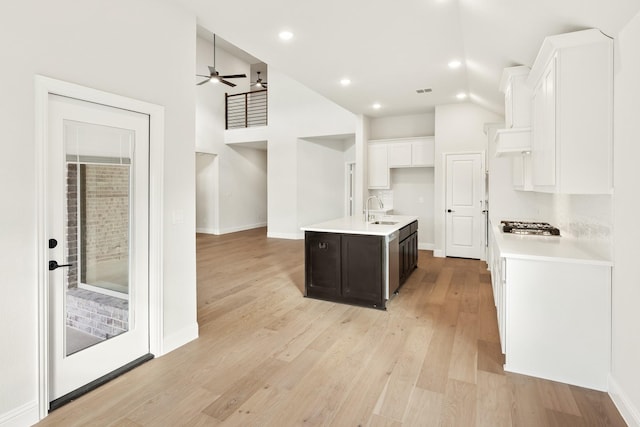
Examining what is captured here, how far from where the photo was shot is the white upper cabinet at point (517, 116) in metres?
3.31

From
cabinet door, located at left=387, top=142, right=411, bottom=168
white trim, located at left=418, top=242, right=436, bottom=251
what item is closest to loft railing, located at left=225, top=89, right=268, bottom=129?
cabinet door, located at left=387, top=142, right=411, bottom=168

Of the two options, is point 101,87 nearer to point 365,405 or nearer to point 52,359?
point 52,359

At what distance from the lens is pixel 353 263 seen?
3.97m

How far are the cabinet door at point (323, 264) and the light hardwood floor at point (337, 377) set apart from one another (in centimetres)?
18

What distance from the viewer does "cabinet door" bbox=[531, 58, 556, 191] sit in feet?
8.04

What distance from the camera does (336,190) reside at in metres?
9.83

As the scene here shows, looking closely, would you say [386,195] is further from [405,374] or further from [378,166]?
[405,374]

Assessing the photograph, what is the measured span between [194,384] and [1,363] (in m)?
1.06

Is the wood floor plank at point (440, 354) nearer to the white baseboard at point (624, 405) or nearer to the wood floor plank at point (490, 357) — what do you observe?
the wood floor plank at point (490, 357)

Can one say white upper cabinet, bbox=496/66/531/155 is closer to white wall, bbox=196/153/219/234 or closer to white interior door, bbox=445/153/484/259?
white interior door, bbox=445/153/484/259

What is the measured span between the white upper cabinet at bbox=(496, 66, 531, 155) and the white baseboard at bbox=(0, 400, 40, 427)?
4030 millimetres

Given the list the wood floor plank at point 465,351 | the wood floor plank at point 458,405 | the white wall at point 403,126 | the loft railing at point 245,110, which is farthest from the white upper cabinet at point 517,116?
the loft railing at point 245,110

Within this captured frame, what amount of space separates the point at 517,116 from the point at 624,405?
2.55m

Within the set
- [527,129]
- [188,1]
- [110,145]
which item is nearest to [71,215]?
[110,145]
